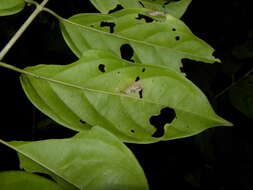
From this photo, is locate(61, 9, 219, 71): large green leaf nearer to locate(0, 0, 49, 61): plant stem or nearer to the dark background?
locate(0, 0, 49, 61): plant stem

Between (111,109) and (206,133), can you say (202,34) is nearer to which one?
(206,133)

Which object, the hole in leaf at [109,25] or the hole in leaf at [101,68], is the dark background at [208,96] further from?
the hole in leaf at [101,68]

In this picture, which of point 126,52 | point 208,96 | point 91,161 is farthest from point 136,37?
point 208,96

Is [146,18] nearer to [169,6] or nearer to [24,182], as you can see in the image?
[169,6]

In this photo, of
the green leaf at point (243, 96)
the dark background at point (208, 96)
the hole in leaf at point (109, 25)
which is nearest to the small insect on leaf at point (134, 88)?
the hole in leaf at point (109, 25)

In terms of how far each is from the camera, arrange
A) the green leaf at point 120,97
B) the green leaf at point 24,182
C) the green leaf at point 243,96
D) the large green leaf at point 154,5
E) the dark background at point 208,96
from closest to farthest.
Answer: the green leaf at point 24,182 → the green leaf at point 120,97 → the large green leaf at point 154,5 → the green leaf at point 243,96 → the dark background at point 208,96

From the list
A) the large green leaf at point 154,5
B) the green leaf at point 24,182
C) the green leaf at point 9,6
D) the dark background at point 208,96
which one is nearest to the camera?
the green leaf at point 24,182

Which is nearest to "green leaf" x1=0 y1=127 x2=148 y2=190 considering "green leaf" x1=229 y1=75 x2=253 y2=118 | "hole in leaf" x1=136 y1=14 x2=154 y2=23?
"hole in leaf" x1=136 y1=14 x2=154 y2=23
